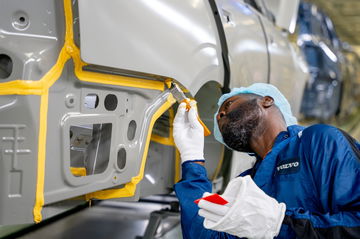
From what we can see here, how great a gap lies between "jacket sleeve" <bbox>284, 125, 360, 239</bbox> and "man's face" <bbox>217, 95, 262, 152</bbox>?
0.35 meters

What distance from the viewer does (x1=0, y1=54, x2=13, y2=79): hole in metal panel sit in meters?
1.19

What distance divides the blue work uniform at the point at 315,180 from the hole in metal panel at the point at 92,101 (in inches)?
27.2

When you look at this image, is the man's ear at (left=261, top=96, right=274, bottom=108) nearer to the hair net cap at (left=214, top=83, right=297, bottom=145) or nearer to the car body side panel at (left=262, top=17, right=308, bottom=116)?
the hair net cap at (left=214, top=83, right=297, bottom=145)

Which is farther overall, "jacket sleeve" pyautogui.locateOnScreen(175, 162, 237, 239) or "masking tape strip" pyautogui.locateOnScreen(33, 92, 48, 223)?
"jacket sleeve" pyautogui.locateOnScreen(175, 162, 237, 239)

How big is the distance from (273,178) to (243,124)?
0.28 metres

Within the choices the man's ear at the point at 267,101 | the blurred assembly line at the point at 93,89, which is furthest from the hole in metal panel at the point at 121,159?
the man's ear at the point at 267,101

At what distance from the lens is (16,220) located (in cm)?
117

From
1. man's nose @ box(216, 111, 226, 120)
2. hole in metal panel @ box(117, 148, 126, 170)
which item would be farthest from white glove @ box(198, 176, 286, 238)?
man's nose @ box(216, 111, 226, 120)

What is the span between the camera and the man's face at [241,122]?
5.71 feet

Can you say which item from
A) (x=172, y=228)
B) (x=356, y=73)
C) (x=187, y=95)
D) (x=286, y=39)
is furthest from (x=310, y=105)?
(x=187, y=95)

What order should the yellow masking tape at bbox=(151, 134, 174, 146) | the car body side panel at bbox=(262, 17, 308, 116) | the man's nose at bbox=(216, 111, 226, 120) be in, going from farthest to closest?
the car body side panel at bbox=(262, 17, 308, 116), the yellow masking tape at bbox=(151, 134, 174, 146), the man's nose at bbox=(216, 111, 226, 120)

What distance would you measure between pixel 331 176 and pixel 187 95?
2.21 ft

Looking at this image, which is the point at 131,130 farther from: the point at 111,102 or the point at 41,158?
the point at 41,158

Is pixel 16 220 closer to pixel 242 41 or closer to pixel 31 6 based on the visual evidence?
pixel 31 6
